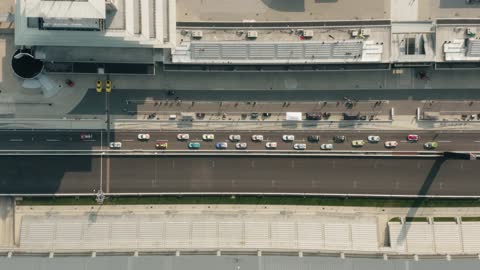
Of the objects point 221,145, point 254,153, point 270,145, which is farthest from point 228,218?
point 270,145

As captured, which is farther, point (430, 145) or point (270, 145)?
point (270, 145)

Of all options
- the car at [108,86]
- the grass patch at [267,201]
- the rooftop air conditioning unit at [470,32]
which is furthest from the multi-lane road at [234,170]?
the rooftop air conditioning unit at [470,32]

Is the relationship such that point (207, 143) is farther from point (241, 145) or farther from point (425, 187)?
point (425, 187)

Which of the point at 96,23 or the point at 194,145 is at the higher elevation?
the point at 96,23

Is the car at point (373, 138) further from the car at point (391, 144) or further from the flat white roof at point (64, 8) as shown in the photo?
the flat white roof at point (64, 8)

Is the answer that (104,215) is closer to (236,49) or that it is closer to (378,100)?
(236,49)

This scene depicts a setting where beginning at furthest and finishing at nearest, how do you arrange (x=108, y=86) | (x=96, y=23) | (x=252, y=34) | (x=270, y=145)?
(x=270, y=145), (x=108, y=86), (x=252, y=34), (x=96, y=23)

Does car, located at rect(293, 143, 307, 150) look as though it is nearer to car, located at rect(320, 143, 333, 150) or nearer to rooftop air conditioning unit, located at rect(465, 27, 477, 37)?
car, located at rect(320, 143, 333, 150)
